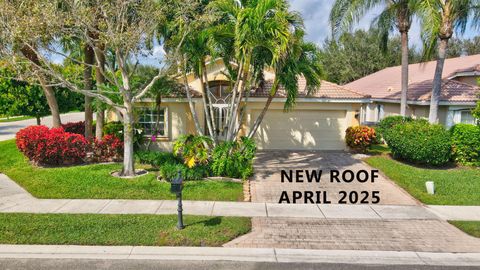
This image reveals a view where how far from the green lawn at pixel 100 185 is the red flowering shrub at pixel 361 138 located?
723 cm

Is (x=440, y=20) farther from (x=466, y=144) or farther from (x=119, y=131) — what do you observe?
(x=119, y=131)

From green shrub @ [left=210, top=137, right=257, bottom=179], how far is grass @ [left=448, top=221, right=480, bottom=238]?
5964 mm

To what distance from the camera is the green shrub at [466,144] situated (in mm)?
13336

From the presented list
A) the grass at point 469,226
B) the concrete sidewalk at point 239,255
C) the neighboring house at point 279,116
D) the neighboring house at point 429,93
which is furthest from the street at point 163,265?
the neighboring house at point 429,93

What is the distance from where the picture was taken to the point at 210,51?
11.1 metres

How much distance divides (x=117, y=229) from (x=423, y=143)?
1104cm

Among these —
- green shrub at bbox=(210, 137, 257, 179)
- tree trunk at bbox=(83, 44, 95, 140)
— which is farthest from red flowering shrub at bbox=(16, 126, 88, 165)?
green shrub at bbox=(210, 137, 257, 179)

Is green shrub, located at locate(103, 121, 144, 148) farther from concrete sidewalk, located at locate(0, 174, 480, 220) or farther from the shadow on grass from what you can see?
the shadow on grass

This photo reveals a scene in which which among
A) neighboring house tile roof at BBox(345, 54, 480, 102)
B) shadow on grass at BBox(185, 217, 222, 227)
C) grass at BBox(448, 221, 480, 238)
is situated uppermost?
neighboring house tile roof at BBox(345, 54, 480, 102)

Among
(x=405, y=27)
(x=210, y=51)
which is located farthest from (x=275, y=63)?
(x=405, y=27)

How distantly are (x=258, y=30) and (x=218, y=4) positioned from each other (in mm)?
1689

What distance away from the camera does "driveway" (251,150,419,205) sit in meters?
10.2

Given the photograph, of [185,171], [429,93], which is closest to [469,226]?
[185,171]

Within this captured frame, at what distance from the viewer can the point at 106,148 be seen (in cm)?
1365
